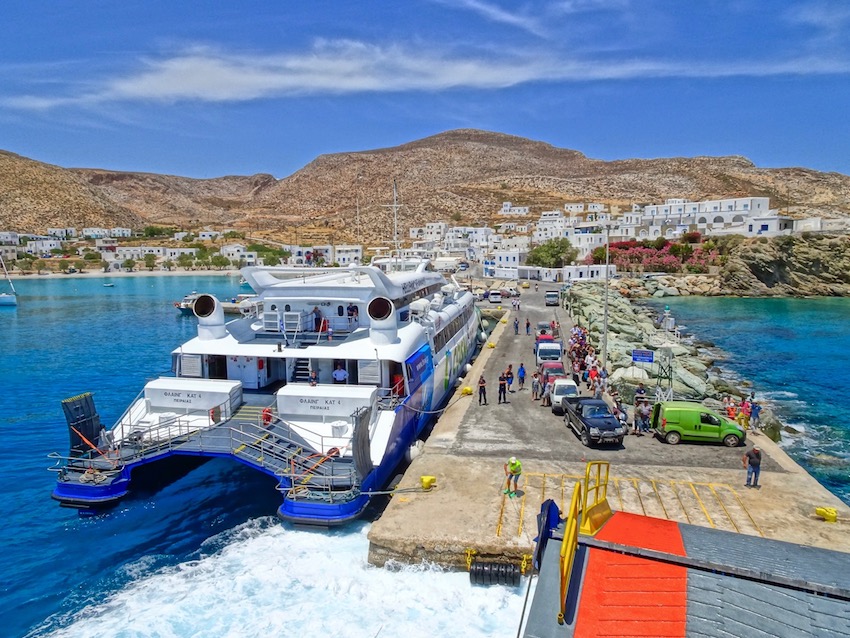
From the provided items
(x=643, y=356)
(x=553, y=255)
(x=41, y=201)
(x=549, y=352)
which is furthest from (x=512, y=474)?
(x=41, y=201)

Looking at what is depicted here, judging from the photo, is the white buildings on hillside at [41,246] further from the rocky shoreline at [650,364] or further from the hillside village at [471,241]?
the rocky shoreline at [650,364]

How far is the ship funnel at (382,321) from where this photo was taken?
16.2 m

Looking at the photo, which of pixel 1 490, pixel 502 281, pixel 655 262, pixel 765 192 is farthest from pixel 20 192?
pixel 765 192

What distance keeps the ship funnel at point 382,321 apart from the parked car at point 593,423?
609 cm

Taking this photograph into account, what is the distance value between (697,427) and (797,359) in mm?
27164

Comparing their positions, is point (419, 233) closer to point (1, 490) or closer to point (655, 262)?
point (655, 262)

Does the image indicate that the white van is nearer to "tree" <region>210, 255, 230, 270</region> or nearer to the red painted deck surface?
the red painted deck surface

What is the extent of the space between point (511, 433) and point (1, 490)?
53.8 feet

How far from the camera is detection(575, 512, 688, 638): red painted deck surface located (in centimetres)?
511

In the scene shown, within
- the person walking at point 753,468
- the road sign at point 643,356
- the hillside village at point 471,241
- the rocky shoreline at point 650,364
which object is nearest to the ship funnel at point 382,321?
the road sign at point 643,356

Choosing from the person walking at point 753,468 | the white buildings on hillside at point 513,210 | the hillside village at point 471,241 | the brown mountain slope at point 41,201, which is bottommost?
the person walking at point 753,468

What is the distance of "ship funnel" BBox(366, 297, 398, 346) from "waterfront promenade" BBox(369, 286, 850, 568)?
3403 millimetres

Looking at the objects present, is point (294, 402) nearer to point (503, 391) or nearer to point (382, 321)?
point (382, 321)

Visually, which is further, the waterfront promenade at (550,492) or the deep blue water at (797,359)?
the deep blue water at (797,359)
